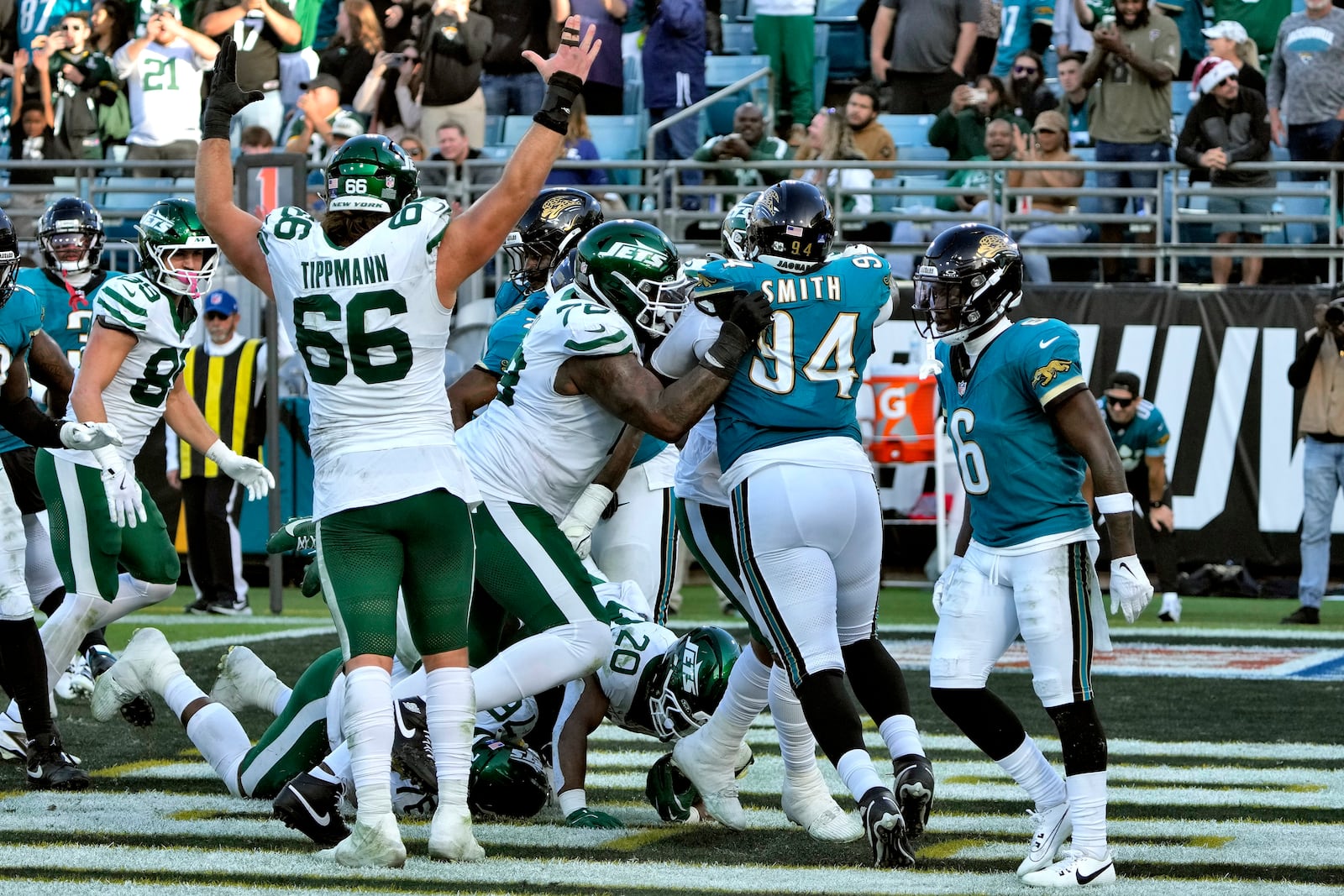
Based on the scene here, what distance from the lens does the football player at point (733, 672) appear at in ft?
16.0

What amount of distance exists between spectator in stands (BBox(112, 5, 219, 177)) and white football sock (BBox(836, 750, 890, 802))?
35.3 feet

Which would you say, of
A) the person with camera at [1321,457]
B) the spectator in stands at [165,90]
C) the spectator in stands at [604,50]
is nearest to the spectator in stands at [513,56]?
the spectator in stands at [604,50]

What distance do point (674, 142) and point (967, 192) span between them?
2.55 metres

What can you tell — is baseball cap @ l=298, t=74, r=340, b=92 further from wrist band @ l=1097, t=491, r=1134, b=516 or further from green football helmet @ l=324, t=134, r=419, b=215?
wrist band @ l=1097, t=491, r=1134, b=516

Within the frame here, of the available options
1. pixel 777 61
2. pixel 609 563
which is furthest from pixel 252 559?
pixel 609 563

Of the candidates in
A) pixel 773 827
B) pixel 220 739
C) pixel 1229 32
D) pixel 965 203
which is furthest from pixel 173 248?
pixel 1229 32

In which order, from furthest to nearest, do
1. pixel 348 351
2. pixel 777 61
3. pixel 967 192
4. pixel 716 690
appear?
pixel 777 61 → pixel 967 192 → pixel 716 690 → pixel 348 351

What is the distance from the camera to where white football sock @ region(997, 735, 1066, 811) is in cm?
456

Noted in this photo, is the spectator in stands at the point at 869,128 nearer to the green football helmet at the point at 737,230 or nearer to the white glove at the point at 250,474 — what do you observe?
the green football helmet at the point at 737,230

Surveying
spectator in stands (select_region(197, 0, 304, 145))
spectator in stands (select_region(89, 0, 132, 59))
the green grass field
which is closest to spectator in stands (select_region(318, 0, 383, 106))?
spectator in stands (select_region(197, 0, 304, 145))

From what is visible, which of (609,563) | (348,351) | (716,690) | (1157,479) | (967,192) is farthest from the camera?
(967,192)

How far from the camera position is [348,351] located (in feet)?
14.7

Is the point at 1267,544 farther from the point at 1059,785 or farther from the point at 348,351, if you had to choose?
the point at 348,351

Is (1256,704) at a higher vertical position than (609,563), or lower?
lower
